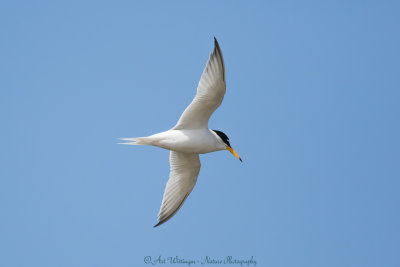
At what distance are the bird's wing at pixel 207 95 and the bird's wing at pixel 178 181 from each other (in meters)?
0.90

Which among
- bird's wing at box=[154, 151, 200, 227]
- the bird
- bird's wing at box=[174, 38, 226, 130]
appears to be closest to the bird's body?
the bird

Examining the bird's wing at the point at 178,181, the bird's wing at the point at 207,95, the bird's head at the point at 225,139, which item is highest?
the bird's wing at the point at 207,95

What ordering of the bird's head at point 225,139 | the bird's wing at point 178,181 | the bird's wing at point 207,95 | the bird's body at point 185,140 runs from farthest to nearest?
the bird's wing at point 178,181 < the bird's head at point 225,139 < the bird's body at point 185,140 < the bird's wing at point 207,95

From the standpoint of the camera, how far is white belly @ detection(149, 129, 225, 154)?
709 centimetres

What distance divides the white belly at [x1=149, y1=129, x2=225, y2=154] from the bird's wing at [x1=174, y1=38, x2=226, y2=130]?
133 mm

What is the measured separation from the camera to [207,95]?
685 cm

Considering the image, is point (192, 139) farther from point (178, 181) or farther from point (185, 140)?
point (178, 181)

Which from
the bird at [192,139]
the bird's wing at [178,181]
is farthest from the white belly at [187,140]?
the bird's wing at [178,181]

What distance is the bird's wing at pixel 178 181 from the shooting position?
7930mm

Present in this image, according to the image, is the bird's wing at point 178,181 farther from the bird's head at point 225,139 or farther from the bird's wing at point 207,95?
the bird's wing at point 207,95

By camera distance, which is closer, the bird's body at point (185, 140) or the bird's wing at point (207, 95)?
the bird's wing at point (207, 95)

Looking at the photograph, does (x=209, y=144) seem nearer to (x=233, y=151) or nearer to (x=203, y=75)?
(x=233, y=151)

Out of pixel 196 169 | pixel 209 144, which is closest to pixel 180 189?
pixel 196 169

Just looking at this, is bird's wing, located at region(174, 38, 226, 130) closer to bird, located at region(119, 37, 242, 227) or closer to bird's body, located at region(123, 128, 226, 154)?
bird, located at region(119, 37, 242, 227)
